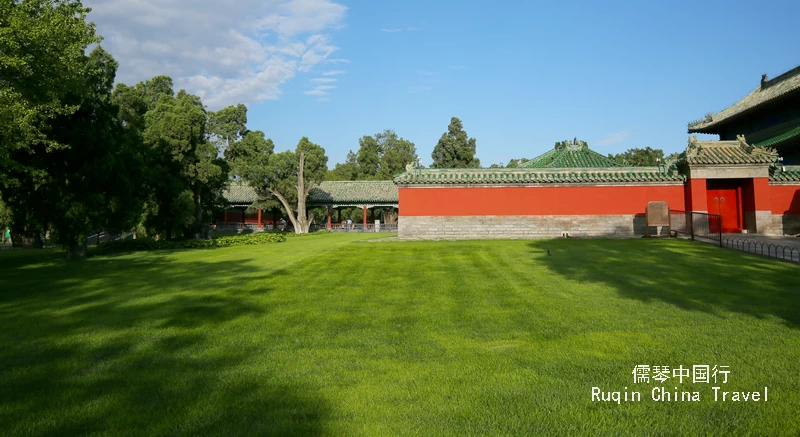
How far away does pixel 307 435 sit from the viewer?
9.75 ft

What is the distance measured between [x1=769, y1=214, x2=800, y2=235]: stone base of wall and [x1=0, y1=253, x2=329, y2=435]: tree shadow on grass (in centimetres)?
1798

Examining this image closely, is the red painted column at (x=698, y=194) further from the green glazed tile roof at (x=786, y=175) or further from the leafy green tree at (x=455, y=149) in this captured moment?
the leafy green tree at (x=455, y=149)

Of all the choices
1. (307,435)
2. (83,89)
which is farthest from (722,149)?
(83,89)

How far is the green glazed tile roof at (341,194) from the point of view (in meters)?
37.2

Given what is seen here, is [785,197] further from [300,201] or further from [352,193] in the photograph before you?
[352,193]

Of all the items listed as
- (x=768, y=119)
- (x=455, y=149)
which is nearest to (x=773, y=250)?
(x=768, y=119)

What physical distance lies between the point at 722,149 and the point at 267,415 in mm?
19253

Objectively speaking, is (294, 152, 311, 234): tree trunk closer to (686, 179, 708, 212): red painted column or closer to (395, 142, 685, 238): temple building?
(395, 142, 685, 238): temple building

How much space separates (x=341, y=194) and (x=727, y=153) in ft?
88.1

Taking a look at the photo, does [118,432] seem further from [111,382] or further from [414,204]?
[414,204]

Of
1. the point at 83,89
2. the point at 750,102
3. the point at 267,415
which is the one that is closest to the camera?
the point at 267,415

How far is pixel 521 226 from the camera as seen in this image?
711 inches

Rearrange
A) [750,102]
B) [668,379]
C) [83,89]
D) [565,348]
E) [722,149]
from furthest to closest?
[750,102], [722,149], [83,89], [565,348], [668,379]

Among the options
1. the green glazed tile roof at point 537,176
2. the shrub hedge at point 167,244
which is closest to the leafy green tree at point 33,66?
the shrub hedge at point 167,244
